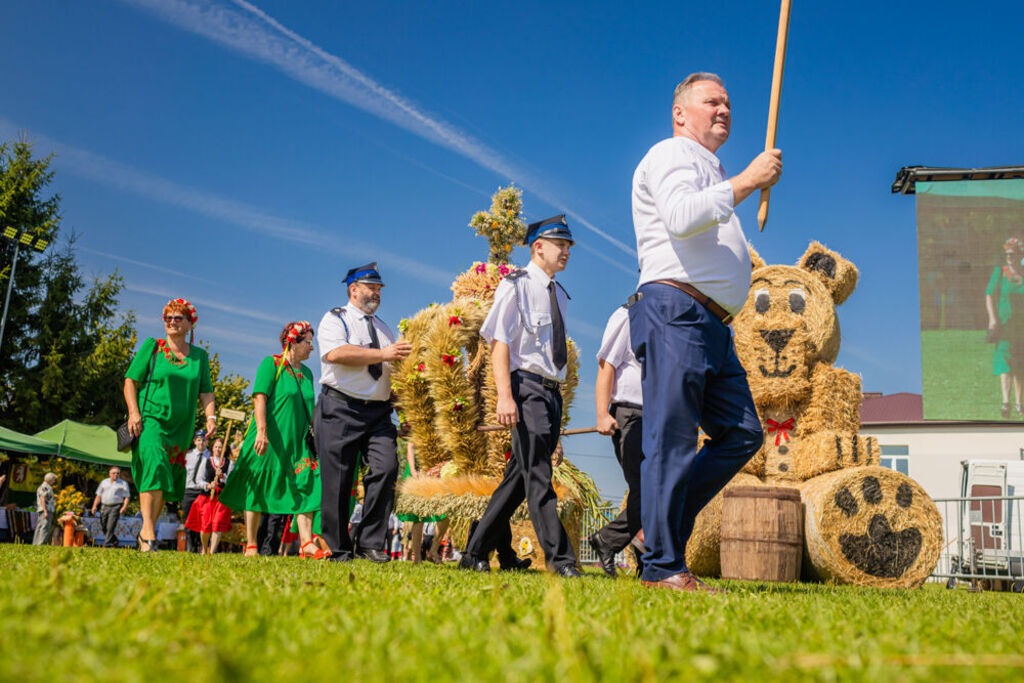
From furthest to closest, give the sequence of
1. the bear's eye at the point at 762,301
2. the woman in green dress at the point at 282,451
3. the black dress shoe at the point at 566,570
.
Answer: the bear's eye at the point at 762,301, the woman in green dress at the point at 282,451, the black dress shoe at the point at 566,570

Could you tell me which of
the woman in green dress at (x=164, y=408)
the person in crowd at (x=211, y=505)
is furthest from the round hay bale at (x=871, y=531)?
the person in crowd at (x=211, y=505)

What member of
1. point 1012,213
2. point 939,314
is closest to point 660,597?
point 939,314

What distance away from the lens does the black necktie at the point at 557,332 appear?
5.52m

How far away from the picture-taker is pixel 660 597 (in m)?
2.89

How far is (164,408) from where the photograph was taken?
7340 mm

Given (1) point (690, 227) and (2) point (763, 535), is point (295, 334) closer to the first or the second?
(2) point (763, 535)

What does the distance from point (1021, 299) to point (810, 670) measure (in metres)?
34.2

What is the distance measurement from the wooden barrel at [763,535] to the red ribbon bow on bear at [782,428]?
1.87 metres

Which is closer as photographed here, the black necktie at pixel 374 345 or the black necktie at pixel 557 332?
the black necktie at pixel 557 332

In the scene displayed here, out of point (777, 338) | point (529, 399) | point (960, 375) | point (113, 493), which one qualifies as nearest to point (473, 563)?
point (529, 399)

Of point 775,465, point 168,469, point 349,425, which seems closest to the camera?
Result: point 349,425

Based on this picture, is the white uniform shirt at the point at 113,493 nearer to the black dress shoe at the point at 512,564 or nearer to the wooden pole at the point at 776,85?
the black dress shoe at the point at 512,564

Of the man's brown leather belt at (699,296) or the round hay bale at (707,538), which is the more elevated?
the man's brown leather belt at (699,296)

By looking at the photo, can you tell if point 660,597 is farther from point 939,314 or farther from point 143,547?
point 939,314
